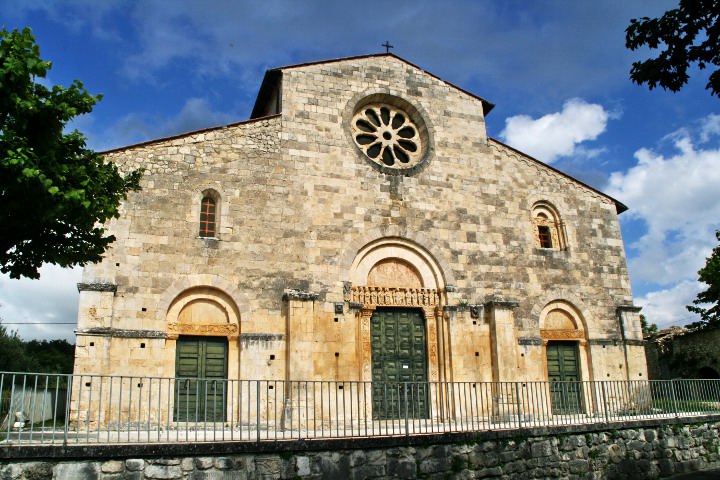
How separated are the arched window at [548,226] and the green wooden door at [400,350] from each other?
5.24m

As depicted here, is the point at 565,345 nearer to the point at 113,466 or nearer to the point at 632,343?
the point at 632,343

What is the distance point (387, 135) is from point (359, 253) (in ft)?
13.7

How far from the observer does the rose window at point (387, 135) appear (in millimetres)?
18562

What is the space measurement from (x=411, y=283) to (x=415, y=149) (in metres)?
4.42

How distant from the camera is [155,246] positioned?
594 inches

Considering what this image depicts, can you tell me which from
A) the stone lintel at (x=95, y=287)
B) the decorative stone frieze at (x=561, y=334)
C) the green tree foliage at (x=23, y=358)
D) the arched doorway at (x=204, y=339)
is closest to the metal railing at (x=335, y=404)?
the arched doorway at (x=204, y=339)

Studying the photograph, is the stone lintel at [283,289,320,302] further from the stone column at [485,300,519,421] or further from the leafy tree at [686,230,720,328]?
the leafy tree at [686,230,720,328]

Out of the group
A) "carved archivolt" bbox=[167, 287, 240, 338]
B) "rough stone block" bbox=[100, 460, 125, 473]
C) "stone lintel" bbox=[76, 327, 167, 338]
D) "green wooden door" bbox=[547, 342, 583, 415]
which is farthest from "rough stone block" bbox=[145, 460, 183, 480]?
"green wooden door" bbox=[547, 342, 583, 415]

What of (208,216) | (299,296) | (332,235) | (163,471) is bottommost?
(163,471)

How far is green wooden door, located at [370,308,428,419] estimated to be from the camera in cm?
1641

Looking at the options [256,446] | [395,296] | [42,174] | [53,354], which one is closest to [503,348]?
[395,296]

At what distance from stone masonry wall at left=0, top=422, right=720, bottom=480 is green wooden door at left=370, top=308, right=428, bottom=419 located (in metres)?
4.52

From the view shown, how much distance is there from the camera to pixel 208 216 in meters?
16.0

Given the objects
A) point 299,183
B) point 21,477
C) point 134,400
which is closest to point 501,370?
point 299,183
